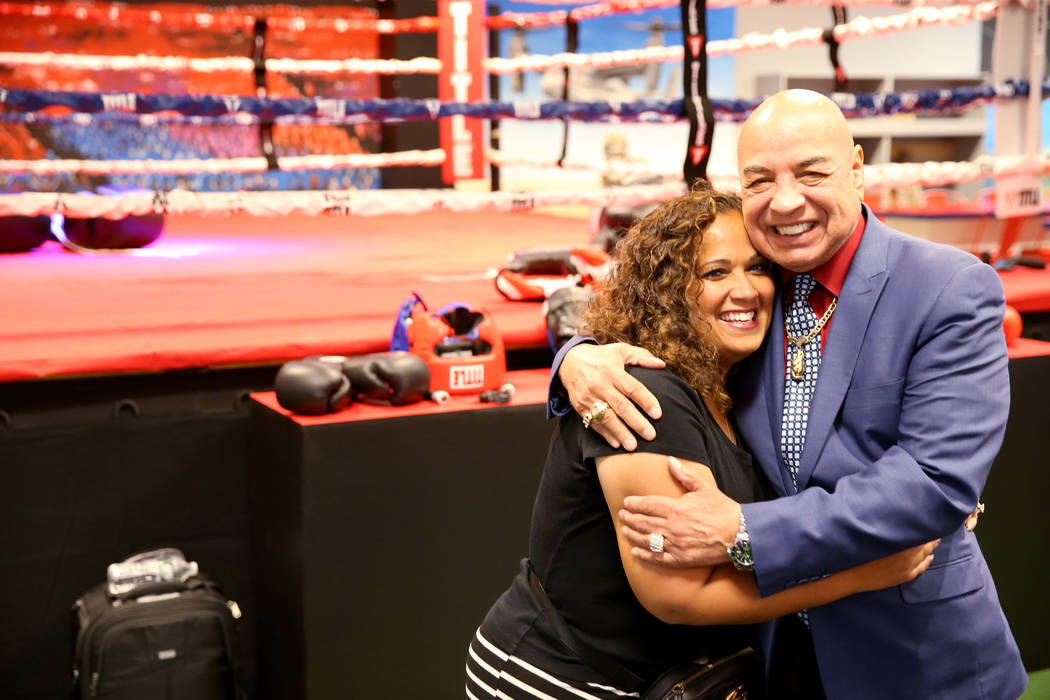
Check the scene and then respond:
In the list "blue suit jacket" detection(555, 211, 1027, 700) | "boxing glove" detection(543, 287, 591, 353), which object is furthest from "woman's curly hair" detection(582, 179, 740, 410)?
"boxing glove" detection(543, 287, 591, 353)

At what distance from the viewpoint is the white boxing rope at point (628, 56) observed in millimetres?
3615

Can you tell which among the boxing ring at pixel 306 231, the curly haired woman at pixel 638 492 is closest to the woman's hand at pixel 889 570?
the curly haired woman at pixel 638 492

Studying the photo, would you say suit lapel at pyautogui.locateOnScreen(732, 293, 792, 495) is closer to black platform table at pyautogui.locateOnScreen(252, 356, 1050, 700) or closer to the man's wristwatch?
the man's wristwatch

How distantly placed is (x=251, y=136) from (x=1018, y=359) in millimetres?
6158

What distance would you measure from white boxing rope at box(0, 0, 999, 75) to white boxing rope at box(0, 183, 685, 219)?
3.20 feet

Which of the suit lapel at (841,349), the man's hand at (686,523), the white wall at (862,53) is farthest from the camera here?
the white wall at (862,53)

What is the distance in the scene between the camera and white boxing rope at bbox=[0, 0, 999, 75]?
3.62 m

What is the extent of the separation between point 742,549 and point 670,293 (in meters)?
0.37

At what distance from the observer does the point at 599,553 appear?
146cm

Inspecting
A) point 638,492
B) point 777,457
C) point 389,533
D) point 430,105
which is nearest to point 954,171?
point 430,105

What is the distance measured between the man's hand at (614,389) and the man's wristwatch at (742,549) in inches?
6.0

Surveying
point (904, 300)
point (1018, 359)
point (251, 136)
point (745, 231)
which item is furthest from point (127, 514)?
point (251, 136)

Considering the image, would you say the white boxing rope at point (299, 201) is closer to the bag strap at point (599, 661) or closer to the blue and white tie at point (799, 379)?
the blue and white tie at point (799, 379)

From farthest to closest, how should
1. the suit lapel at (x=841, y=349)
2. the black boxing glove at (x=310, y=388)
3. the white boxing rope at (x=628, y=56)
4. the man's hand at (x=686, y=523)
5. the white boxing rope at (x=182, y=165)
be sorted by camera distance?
the white boxing rope at (x=182, y=165), the white boxing rope at (x=628, y=56), the black boxing glove at (x=310, y=388), the suit lapel at (x=841, y=349), the man's hand at (x=686, y=523)
